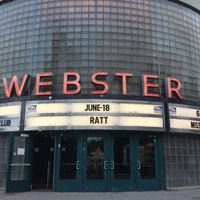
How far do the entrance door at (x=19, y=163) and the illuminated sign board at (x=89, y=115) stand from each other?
0.89 metres

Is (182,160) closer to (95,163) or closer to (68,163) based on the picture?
(95,163)

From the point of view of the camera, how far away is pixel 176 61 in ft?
48.0

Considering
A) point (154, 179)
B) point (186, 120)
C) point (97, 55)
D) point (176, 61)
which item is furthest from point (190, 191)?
point (97, 55)

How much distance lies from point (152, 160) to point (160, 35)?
23.1 feet

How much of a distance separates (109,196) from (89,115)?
3533mm

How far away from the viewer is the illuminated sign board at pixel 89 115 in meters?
11.6

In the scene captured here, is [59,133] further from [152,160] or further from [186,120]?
[186,120]

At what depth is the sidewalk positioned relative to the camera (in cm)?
1014

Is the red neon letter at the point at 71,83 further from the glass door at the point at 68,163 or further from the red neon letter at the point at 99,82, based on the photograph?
the glass door at the point at 68,163

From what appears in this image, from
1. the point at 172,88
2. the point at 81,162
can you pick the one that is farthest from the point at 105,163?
the point at 172,88

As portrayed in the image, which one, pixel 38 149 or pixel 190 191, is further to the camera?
pixel 38 149

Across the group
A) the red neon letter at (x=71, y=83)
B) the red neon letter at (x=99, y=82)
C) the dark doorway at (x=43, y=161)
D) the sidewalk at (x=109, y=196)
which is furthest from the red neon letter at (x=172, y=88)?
the dark doorway at (x=43, y=161)

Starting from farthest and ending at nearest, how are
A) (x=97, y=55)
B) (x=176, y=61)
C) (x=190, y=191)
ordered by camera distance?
(x=176, y=61), (x=97, y=55), (x=190, y=191)

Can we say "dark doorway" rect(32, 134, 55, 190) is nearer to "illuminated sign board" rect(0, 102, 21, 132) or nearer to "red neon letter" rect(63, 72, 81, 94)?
"illuminated sign board" rect(0, 102, 21, 132)
